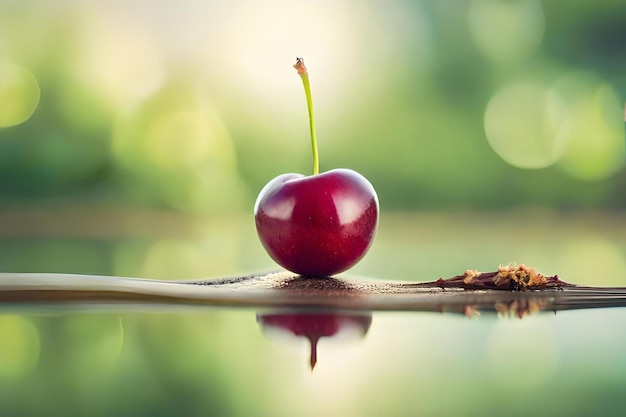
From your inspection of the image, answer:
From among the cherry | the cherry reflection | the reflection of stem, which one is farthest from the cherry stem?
the reflection of stem

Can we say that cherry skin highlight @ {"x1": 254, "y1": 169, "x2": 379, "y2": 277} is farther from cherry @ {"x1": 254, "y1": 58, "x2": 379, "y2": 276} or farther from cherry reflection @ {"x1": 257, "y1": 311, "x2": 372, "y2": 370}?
cherry reflection @ {"x1": 257, "y1": 311, "x2": 372, "y2": 370}

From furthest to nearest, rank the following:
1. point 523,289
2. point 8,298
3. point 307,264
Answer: point 307,264, point 523,289, point 8,298

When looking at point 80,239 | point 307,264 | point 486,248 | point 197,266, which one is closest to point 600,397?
point 307,264

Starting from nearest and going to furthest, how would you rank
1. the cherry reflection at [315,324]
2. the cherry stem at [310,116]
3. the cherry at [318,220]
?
the cherry reflection at [315,324], the cherry at [318,220], the cherry stem at [310,116]

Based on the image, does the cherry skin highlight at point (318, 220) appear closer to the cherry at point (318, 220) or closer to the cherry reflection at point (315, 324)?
the cherry at point (318, 220)

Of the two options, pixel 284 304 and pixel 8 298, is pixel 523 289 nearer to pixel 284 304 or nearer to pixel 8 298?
pixel 284 304

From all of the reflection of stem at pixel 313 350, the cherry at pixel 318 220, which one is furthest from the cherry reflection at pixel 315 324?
the cherry at pixel 318 220

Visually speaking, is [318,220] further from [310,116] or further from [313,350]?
[313,350]

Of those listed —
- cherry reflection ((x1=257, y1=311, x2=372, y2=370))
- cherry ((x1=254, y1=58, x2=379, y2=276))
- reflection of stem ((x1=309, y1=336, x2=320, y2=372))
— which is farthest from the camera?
cherry ((x1=254, y1=58, x2=379, y2=276))
